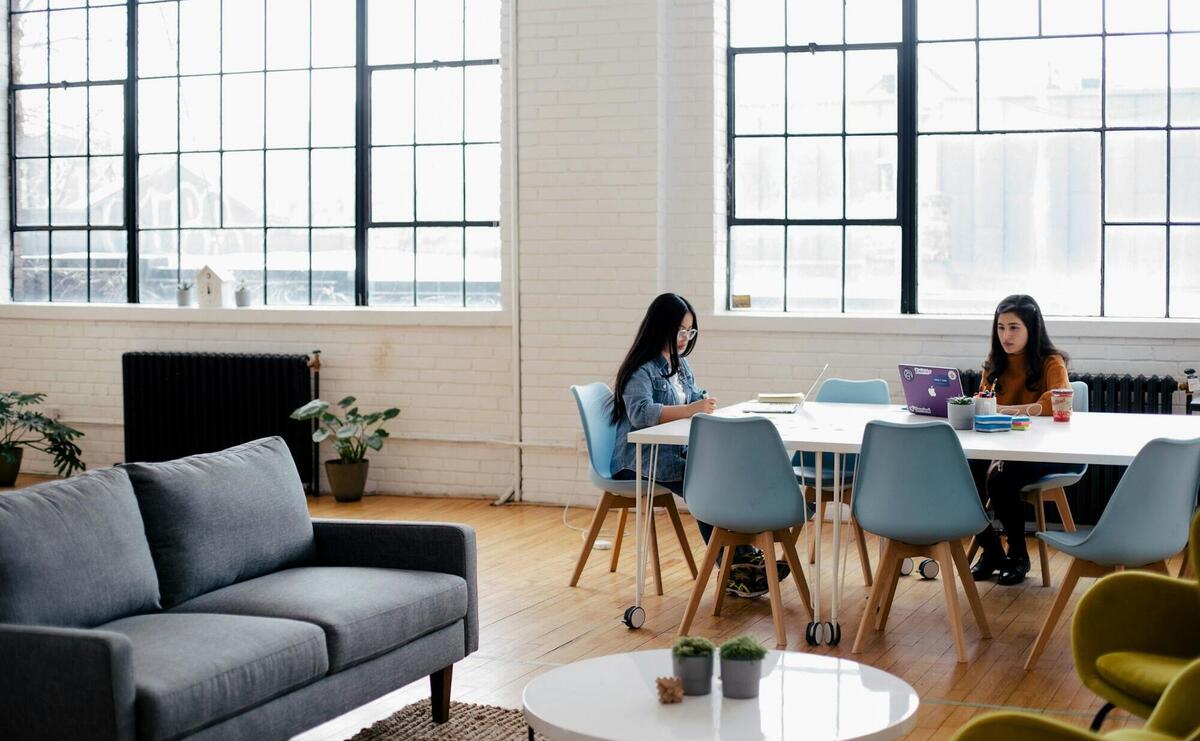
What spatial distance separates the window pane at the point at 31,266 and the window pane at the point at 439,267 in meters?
2.93

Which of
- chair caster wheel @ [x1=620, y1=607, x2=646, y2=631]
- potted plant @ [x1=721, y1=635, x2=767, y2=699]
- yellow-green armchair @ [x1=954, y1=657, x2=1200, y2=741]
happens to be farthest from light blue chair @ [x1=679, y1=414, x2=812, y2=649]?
yellow-green armchair @ [x1=954, y1=657, x2=1200, y2=741]

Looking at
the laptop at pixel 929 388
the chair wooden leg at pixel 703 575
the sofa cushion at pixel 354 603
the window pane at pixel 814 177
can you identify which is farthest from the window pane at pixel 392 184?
the sofa cushion at pixel 354 603

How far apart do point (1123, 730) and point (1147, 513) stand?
1.80 metres

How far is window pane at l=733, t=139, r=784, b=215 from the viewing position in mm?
7801

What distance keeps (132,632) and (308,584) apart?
609 mm

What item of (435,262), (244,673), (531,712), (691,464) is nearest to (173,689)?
(244,673)

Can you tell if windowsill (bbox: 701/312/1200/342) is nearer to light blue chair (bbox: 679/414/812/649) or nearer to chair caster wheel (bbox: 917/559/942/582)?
chair caster wheel (bbox: 917/559/942/582)

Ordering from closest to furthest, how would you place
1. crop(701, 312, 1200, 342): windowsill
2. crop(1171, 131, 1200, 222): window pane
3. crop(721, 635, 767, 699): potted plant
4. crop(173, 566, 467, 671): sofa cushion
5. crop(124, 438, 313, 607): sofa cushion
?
crop(721, 635, 767, 699): potted plant
crop(173, 566, 467, 671): sofa cushion
crop(124, 438, 313, 607): sofa cushion
crop(701, 312, 1200, 342): windowsill
crop(1171, 131, 1200, 222): window pane

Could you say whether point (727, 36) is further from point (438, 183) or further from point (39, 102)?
Result: point (39, 102)

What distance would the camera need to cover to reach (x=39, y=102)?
31.5 feet

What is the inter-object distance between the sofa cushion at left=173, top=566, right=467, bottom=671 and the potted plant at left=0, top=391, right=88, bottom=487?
17.1ft

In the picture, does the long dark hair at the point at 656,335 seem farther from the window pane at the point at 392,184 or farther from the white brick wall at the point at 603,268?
the window pane at the point at 392,184

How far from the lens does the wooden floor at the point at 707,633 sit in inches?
170

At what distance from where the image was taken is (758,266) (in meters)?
7.87
